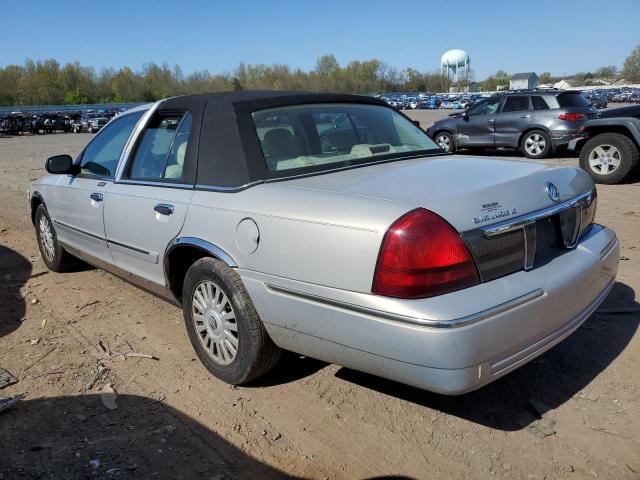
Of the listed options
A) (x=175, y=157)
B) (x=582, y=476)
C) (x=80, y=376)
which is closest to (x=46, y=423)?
(x=80, y=376)

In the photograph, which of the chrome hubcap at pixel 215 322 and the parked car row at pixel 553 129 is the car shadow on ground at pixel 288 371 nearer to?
the chrome hubcap at pixel 215 322

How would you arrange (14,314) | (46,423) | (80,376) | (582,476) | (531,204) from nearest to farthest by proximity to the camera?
(582,476) → (531,204) → (46,423) → (80,376) → (14,314)

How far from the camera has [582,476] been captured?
2387 millimetres

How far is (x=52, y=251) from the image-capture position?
5.49m

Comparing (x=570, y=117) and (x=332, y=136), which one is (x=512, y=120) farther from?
(x=332, y=136)

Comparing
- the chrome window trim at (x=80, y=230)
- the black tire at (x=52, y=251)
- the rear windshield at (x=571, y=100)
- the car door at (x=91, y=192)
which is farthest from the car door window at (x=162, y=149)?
the rear windshield at (x=571, y=100)

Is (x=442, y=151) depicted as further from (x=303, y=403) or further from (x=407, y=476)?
(x=407, y=476)

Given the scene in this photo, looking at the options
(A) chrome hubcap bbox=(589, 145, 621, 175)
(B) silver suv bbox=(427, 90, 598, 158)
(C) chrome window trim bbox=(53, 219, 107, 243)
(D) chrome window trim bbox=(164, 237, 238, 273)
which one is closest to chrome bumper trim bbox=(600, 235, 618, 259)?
(D) chrome window trim bbox=(164, 237, 238, 273)

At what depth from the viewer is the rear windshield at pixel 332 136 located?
126 inches

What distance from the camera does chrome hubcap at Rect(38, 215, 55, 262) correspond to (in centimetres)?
544

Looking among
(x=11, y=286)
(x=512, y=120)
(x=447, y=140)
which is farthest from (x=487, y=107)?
(x=11, y=286)

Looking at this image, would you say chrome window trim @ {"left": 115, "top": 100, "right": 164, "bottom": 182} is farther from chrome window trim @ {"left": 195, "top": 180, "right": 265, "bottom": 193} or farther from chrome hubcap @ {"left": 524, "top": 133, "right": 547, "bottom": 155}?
chrome hubcap @ {"left": 524, "top": 133, "right": 547, "bottom": 155}

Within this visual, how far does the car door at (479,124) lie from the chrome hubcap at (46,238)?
1133 centimetres

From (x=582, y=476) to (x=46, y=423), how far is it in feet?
8.69
